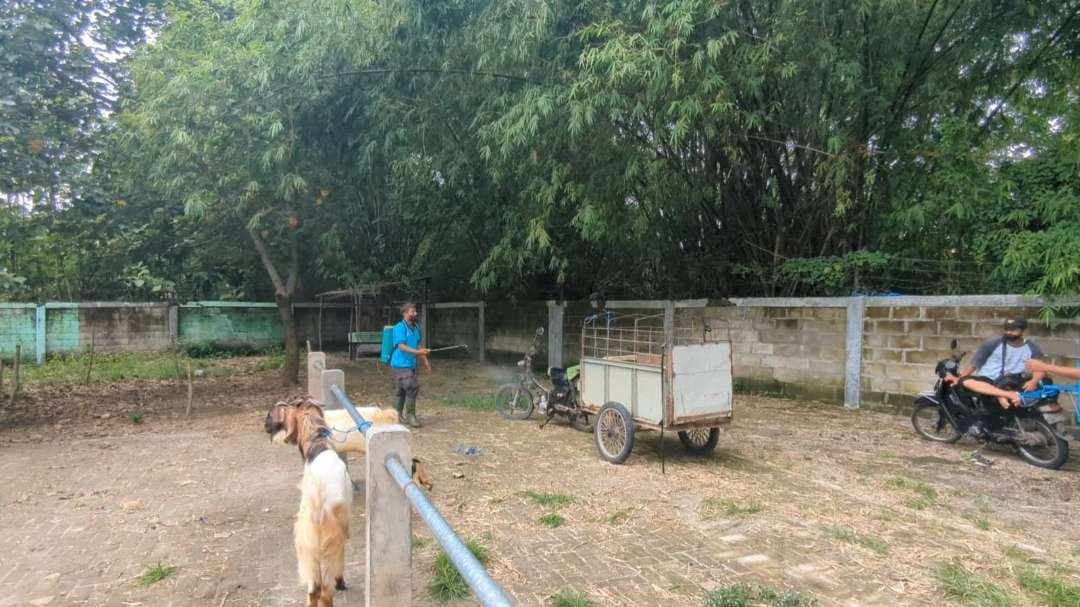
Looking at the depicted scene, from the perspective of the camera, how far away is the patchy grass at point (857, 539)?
4.04 meters

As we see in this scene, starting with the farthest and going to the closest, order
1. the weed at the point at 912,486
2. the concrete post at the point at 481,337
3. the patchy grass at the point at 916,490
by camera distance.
Answer: 1. the concrete post at the point at 481,337
2. the weed at the point at 912,486
3. the patchy grass at the point at 916,490

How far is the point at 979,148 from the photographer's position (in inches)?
326

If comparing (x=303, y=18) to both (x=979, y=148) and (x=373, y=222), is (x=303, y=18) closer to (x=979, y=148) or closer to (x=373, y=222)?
(x=373, y=222)

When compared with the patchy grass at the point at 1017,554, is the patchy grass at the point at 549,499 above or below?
below

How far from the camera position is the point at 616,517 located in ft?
15.1

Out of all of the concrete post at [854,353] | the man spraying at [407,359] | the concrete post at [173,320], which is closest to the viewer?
the man spraying at [407,359]

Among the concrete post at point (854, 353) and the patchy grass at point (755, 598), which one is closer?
the patchy grass at point (755, 598)

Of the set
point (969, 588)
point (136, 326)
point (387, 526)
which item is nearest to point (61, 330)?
point (136, 326)

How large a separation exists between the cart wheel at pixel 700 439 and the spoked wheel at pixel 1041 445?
2.78 meters

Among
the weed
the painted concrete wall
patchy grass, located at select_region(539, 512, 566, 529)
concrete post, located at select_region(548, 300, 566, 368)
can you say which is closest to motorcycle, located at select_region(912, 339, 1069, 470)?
the weed

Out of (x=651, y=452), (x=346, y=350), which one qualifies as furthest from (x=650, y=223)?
(x=346, y=350)

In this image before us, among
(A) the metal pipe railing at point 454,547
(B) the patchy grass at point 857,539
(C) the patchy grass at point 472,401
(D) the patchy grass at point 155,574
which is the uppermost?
(A) the metal pipe railing at point 454,547

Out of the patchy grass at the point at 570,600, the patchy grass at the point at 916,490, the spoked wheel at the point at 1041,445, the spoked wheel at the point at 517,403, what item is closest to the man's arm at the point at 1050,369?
the spoked wheel at the point at 1041,445

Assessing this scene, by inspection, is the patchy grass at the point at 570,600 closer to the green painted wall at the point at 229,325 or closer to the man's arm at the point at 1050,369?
the man's arm at the point at 1050,369
